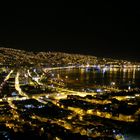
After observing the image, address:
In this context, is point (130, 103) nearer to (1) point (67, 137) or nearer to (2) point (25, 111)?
(2) point (25, 111)

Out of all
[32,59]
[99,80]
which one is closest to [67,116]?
[99,80]

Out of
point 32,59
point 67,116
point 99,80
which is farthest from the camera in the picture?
point 32,59

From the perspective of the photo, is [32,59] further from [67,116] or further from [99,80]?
[67,116]

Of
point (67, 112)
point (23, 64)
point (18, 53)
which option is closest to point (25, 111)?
point (67, 112)

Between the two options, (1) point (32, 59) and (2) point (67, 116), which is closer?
(2) point (67, 116)

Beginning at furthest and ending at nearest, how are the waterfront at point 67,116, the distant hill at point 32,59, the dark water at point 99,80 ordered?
the distant hill at point 32,59
the dark water at point 99,80
the waterfront at point 67,116

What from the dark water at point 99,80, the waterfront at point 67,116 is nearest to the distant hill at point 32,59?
the dark water at point 99,80

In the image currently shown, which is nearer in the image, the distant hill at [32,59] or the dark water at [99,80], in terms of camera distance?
the dark water at [99,80]

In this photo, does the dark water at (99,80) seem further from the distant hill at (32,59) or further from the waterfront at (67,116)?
the distant hill at (32,59)

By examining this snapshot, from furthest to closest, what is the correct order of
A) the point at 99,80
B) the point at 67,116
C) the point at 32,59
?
1. the point at 32,59
2. the point at 99,80
3. the point at 67,116

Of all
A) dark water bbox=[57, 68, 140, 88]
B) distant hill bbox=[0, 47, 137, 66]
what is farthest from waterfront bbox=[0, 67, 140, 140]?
distant hill bbox=[0, 47, 137, 66]

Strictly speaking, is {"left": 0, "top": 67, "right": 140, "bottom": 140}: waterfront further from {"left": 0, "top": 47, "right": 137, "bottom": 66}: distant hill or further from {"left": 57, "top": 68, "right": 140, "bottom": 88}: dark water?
{"left": 0, "top": 47, "right": 137, "bottom": 66}: distant hill
